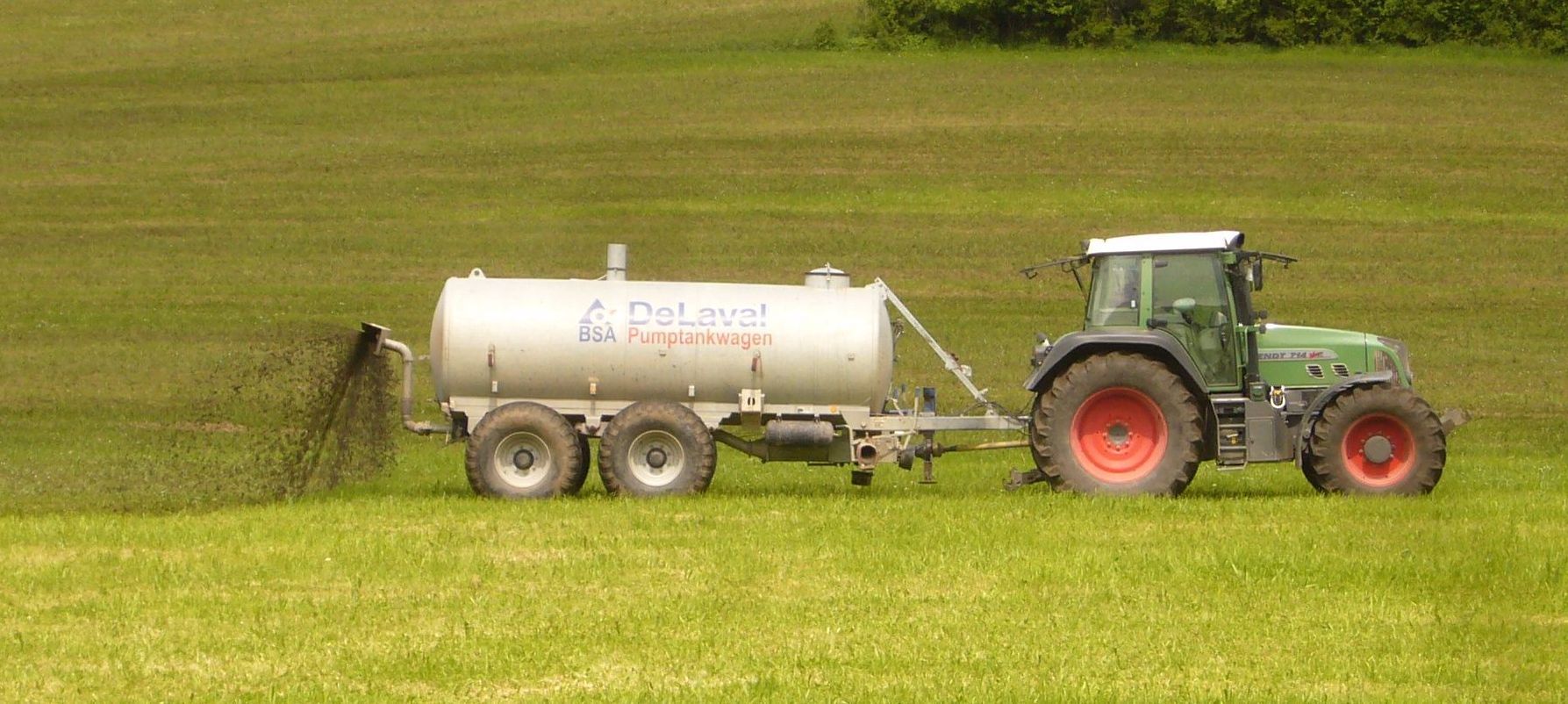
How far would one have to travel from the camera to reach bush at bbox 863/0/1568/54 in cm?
5356

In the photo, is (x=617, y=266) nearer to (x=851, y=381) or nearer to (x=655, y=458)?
(x=655, y=458)

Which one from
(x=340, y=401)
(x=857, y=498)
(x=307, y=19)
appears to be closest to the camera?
(x=857, y=498)

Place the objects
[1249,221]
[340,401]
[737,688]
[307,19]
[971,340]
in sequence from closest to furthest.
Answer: [737,688], [340,401], [971,340], [1249,221], [307,19]

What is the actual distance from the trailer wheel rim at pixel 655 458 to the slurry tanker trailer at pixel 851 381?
0.06 ft

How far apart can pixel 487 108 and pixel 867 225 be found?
14.9 metres

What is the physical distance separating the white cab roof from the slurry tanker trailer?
0.07ft

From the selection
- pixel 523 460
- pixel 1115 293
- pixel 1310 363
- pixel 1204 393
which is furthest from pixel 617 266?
pixel 1310 363

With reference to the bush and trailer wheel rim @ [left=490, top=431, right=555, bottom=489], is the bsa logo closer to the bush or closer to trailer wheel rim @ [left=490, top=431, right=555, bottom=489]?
trailer wheel rim @ [left=490, top=431, right=555, bottom=489]

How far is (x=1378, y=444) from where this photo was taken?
16.4 m

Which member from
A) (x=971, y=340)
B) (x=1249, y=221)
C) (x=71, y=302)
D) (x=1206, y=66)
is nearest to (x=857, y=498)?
(x=971, y=340)

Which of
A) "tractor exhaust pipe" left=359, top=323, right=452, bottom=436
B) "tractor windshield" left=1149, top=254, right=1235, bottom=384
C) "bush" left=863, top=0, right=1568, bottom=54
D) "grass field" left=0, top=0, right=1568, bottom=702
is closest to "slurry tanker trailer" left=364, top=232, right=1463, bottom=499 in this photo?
"tractor windshield" left=1149, top=254, right=1235, bottom=384

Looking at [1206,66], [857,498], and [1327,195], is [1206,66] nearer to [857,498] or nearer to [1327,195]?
[1327,195]

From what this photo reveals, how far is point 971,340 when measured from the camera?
29.2m

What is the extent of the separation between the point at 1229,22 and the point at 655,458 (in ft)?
134
